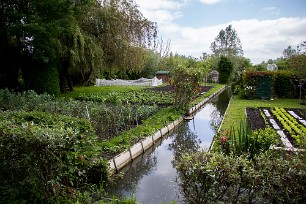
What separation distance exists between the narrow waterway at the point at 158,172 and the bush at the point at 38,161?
1405mm

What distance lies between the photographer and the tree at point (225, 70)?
3816 cm

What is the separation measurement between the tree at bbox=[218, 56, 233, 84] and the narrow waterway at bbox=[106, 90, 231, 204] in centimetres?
2997

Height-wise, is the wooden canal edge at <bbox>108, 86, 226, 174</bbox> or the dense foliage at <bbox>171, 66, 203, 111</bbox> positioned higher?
the dense foliage at <bbox>171, 66, 203, 111</bbox>

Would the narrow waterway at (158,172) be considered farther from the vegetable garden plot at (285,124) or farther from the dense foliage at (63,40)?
the dense foliage at (63,40)

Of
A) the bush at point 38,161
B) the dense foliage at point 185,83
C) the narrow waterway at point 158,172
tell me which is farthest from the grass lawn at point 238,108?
the bush at point 38,161

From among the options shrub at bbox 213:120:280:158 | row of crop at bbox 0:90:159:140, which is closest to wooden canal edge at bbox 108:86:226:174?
row of crop at bbox 0:90:159:140

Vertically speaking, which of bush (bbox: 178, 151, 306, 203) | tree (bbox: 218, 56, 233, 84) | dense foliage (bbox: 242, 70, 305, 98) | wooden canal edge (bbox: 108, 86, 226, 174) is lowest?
wooden canal edge (bbox: 108, 86, 226, 174)

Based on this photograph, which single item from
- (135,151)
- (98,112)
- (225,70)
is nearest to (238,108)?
(98,112)

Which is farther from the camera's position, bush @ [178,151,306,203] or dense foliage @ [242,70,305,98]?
dense foliage @ [242,70,305,98]

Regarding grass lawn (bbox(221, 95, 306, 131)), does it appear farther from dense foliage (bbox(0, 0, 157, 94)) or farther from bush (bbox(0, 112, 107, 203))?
dense foliage (bbox(0, 0, 157, 94))

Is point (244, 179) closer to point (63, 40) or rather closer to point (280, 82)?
point (63, 40)

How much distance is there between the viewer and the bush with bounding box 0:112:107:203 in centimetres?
326

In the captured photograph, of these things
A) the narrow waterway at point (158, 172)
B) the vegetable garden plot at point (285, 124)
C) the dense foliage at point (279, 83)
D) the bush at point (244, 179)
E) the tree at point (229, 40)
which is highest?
the tree at point (229, 40)

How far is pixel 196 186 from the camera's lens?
11.5 feet
